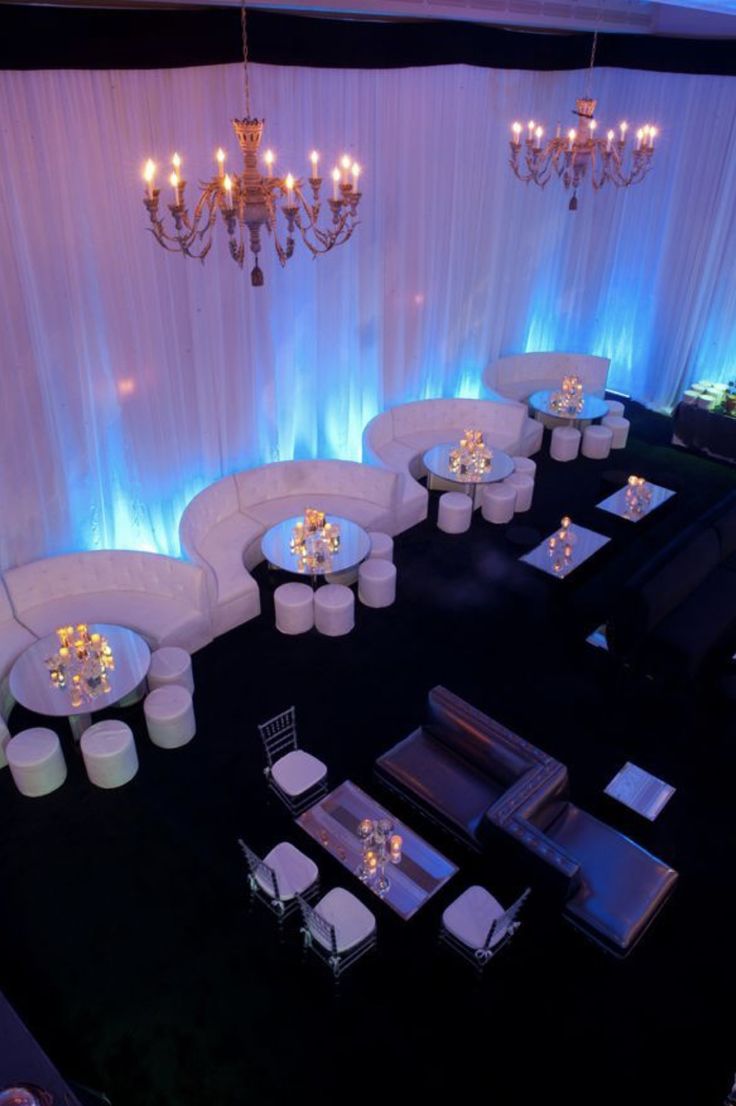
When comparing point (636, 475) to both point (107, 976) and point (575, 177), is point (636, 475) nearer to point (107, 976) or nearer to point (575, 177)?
point (575, 177)

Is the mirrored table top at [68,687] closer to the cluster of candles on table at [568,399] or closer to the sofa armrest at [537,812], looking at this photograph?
the sofa armrest at [537,812]

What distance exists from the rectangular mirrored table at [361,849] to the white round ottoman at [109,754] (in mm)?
1387

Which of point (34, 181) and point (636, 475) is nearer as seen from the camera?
point (34, 181)

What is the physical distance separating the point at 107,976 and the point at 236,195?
15.1ft

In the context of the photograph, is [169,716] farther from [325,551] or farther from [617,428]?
[617,428]

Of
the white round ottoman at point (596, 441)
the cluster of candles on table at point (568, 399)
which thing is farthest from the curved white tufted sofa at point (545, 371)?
the white round ottoman at point (596, 441)

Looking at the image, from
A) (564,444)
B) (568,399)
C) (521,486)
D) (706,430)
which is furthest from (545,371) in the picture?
(521,486)

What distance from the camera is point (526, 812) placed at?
526 centimetres

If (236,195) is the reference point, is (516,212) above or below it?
below

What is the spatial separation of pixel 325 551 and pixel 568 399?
471 centimetres

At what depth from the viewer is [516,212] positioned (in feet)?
34.8

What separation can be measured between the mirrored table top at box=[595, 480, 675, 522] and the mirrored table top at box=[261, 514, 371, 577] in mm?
2955

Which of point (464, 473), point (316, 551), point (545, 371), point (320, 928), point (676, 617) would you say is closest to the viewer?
point (320, 928)

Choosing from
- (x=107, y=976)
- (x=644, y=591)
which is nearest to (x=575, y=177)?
(x=644, y=591)
